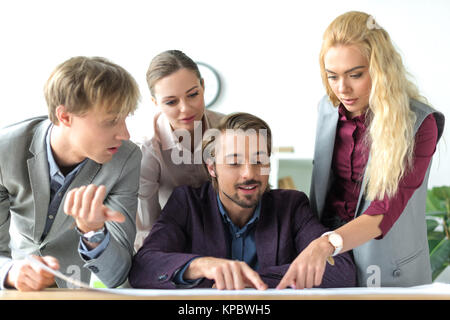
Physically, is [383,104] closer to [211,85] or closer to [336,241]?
[336,241]

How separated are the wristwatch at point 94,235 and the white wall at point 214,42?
8.72ft

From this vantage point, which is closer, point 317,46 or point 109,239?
point 109,239

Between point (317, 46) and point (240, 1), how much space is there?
71cm

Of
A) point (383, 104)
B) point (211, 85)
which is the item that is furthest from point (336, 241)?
point (211, 85)

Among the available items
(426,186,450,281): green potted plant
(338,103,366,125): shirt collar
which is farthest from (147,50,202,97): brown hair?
(426,186,450,281): green potted plant

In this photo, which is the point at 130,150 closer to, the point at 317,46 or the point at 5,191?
the point at 5,191

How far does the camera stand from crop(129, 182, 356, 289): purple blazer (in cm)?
120

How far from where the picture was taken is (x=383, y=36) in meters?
1.24

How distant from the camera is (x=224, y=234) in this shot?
1.33m

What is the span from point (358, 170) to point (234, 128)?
378 millimetres

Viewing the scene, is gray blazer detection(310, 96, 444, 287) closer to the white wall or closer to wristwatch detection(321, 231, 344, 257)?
wristwatch detection(321, 231, 344, 257)
